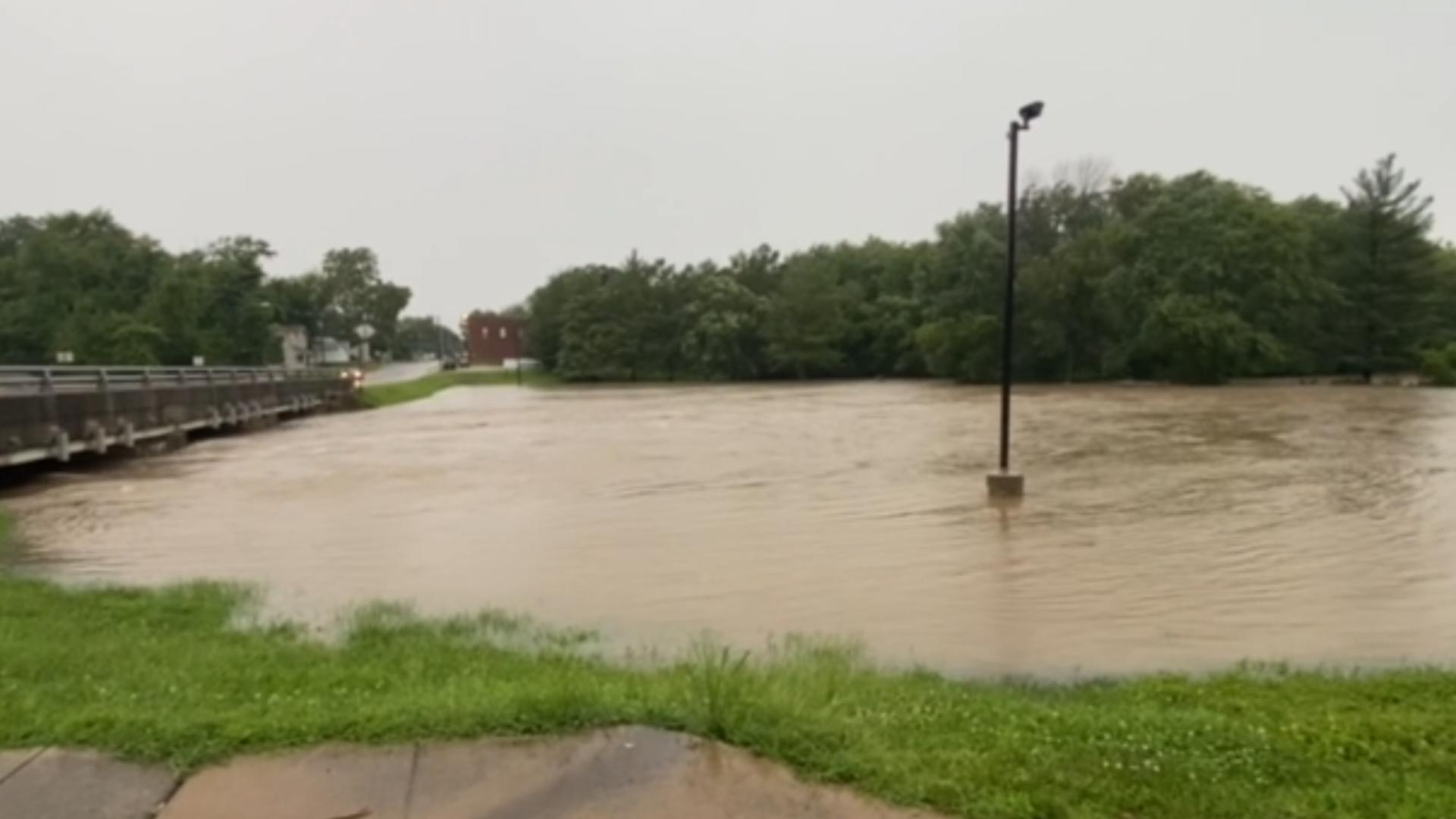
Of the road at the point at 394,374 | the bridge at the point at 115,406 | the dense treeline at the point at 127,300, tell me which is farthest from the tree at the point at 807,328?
the bridge at the point at 115,406

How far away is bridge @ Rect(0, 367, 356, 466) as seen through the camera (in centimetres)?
2203

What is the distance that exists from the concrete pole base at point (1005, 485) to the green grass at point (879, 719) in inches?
421

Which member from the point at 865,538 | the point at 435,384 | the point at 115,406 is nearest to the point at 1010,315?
the point at 865,538

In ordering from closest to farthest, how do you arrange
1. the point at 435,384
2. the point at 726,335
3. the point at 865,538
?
the point at 865,538
the point at 435,384
the point at 726,335

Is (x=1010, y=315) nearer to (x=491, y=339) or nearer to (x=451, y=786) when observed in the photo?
(x=451, y=786)

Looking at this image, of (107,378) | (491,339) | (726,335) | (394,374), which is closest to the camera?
(107,378)

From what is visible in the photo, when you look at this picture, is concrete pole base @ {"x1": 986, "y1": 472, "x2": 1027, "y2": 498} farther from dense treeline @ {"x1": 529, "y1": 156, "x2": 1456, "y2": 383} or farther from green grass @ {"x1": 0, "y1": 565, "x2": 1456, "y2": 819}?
dense treeline @ {"x1": 529, "y1": 156, "x2": 1456, "y2": 383}

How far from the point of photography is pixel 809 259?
98.6 m

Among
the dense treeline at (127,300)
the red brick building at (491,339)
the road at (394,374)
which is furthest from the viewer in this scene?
the red brick building at (491,339)

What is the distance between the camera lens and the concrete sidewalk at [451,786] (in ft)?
12.0

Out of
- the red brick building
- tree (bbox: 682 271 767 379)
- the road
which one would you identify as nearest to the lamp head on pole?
the road

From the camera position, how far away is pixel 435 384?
86.9 meters

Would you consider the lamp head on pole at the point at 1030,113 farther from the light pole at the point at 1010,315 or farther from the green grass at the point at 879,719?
the green grass at the point at 879,719

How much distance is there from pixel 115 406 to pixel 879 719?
27388 millimetres
